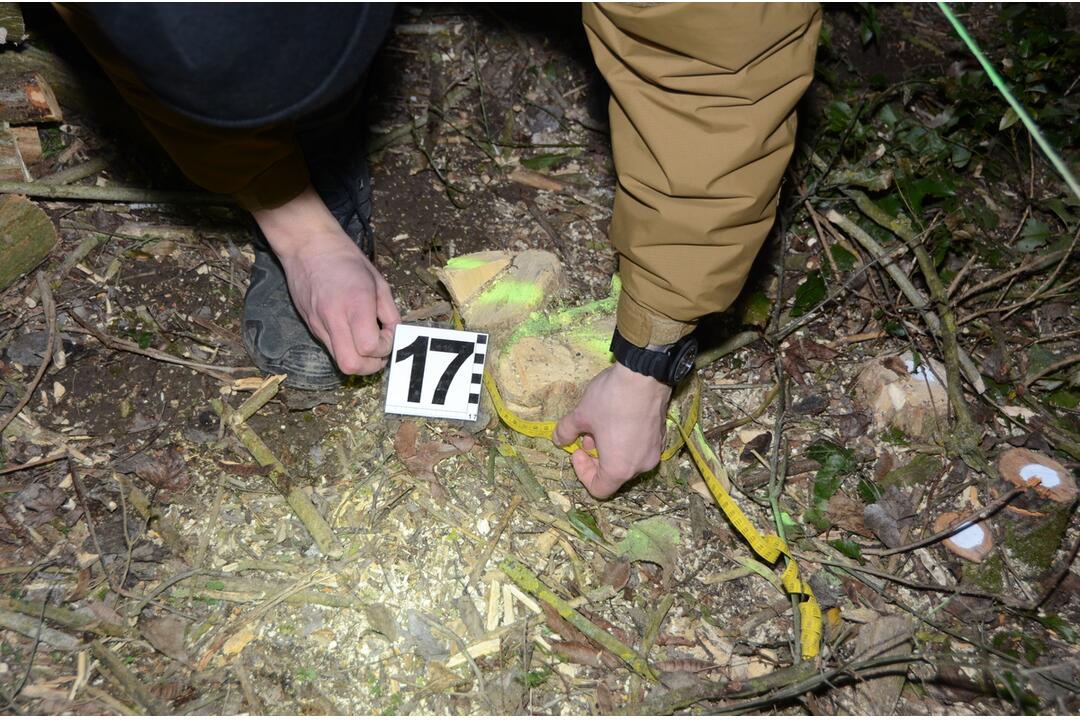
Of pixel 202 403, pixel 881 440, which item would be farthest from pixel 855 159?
pixel 202 403

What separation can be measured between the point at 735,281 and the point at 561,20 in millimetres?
1613

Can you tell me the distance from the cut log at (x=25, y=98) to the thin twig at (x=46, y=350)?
0.44 m

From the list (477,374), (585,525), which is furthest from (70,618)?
(585,525)

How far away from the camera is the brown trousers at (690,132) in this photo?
Result: 1.27m

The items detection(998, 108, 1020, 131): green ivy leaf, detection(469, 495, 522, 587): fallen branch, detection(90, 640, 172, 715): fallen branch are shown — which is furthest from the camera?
detection(998, 108, 1020, 131): green ivy leaf

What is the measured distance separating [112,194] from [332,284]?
0.80 m

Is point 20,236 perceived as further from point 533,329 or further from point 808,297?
point 808,297

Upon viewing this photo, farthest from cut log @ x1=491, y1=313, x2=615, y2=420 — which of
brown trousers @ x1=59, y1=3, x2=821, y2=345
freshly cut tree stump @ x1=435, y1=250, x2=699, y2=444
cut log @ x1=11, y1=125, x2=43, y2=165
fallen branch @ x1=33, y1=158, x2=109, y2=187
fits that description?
cut log @ x1=11, y1=125, x2=43, y2=165

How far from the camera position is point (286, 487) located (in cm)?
179

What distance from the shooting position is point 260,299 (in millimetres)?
2023

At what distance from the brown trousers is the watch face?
54 millimetres

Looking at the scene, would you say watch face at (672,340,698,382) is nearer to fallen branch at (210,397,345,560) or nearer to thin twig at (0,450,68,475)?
fallen branch at (210,397,345,560)

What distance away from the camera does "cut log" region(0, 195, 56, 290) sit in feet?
6.53

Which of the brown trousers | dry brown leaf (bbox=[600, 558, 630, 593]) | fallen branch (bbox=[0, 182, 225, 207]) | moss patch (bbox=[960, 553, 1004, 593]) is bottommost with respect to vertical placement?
dry brown leaf (bbox=[600, 558, 630, 593])
